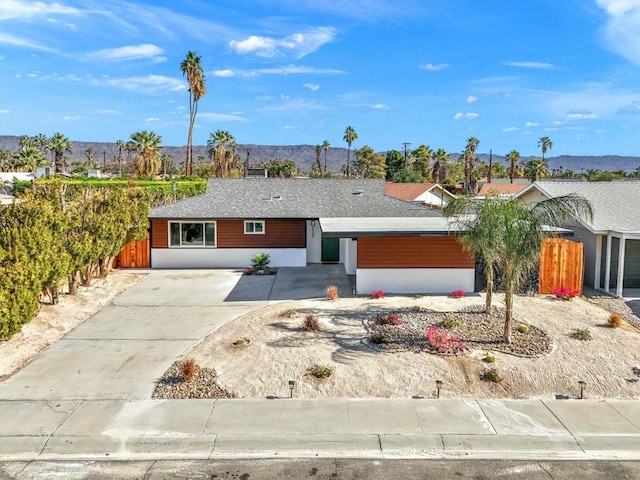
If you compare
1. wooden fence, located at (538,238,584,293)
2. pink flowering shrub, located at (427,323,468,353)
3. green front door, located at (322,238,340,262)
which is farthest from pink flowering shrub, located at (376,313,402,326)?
green front door, located at (322,238,340,262)

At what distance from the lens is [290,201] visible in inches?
995

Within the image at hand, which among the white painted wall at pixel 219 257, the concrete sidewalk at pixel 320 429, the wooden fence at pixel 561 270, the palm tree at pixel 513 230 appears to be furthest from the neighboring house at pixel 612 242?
the white painted wall at pixel 219 257

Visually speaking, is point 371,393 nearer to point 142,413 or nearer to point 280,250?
point 142,413

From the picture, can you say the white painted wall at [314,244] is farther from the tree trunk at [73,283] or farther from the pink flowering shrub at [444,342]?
the pink flowering shrub at [444,342]

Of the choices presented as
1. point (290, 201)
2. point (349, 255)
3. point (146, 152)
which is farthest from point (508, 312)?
point (146, 152)

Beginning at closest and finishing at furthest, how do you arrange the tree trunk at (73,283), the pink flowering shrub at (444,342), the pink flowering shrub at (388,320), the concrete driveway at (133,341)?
the concrete driveway at (133,341), the pink flowering shrub at (444,342), the pink flowering shrub at (388,320), the tree trunk at (73,283)

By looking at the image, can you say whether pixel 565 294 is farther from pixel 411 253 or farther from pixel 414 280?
pixel 411 253

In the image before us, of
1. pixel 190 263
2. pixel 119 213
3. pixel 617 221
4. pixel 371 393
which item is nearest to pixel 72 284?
pixel 119 213

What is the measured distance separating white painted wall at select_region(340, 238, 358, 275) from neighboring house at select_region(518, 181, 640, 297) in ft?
27.1

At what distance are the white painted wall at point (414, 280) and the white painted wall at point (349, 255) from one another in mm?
1950

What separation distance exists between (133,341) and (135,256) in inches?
430

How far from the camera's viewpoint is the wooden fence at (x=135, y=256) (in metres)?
23.1

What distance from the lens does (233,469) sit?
752 cm

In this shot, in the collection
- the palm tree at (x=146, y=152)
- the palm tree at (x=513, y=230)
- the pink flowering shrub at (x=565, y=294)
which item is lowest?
the pink flowering shrub at (x=565, y=294)
